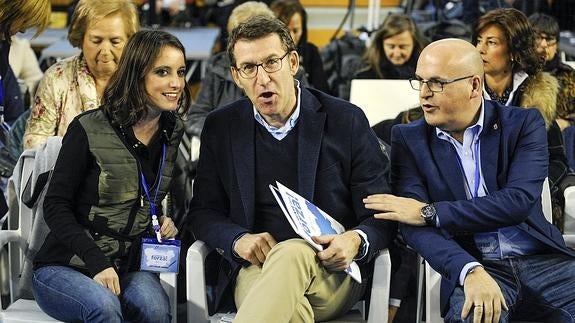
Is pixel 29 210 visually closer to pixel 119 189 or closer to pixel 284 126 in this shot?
pixel 119 189

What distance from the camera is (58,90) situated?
403 centimetres

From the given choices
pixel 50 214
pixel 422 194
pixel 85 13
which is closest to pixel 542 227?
pixel 422 194

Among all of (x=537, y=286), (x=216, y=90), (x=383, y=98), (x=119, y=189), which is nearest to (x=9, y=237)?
(x=119, y=189)

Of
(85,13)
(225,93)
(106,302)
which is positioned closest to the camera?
(106,302)

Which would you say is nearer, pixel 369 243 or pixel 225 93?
pixel 369 243

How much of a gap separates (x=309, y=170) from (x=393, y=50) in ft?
9.03

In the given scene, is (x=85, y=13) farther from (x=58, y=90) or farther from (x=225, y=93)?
(x=225, y=93)

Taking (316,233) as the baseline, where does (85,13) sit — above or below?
above

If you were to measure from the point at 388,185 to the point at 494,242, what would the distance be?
39 cm

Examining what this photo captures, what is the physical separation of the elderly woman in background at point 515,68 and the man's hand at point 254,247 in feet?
4.49

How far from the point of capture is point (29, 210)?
11.5 feet

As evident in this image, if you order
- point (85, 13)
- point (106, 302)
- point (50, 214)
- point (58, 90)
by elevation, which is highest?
point (85, 13)

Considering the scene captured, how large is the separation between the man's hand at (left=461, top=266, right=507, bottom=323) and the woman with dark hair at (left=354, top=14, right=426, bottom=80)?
299 cm

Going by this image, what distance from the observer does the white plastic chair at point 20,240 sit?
3273 mm
